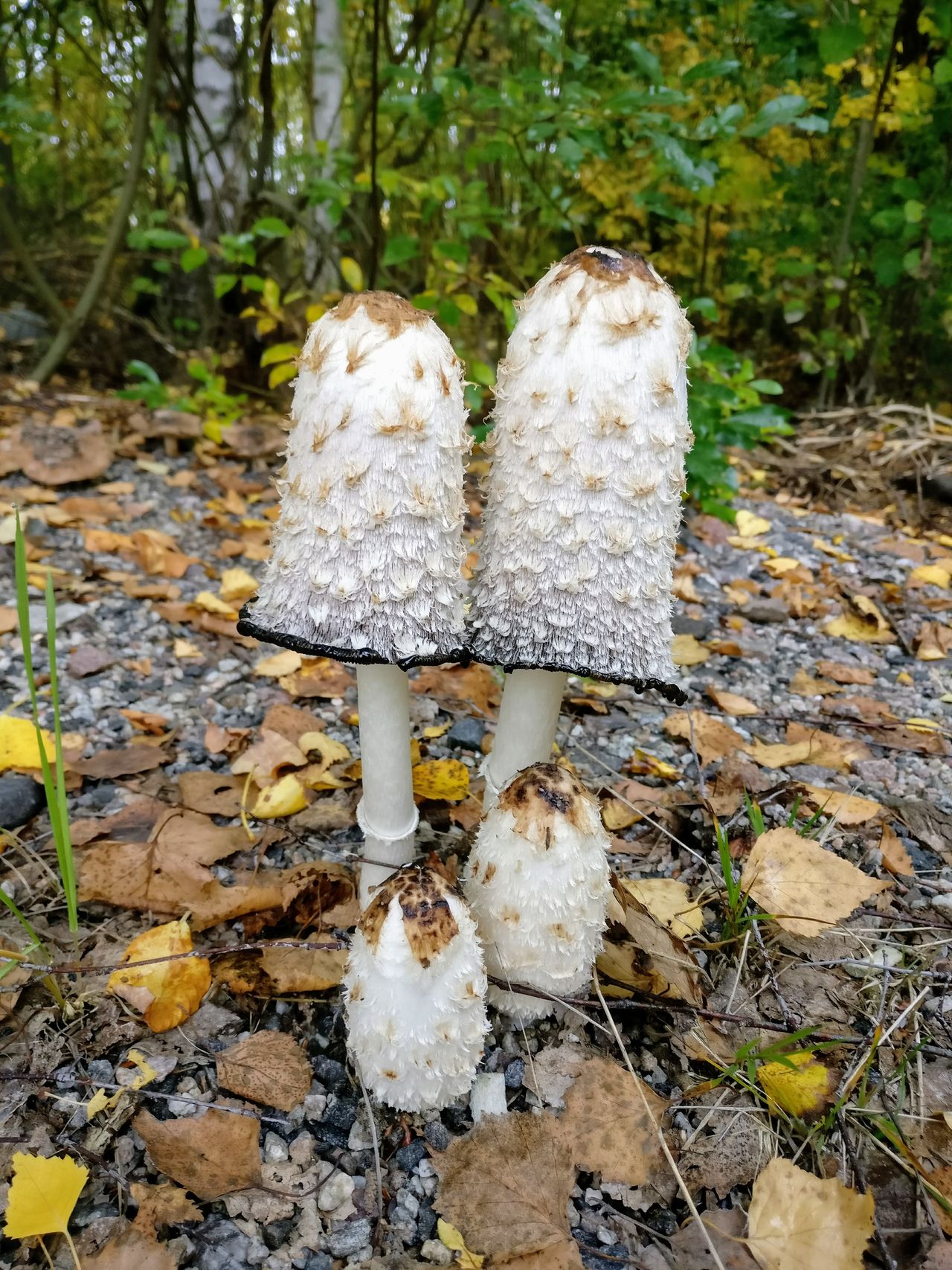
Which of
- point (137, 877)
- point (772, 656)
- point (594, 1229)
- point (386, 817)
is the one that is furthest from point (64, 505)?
point (594, 1229)

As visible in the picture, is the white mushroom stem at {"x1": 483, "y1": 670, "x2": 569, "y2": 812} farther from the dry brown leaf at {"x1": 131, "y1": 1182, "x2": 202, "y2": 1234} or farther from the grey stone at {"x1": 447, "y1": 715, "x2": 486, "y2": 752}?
the dry brown leaf at {"x1": 131, "y1": 1182, "x2": 202, "y2": 1234}

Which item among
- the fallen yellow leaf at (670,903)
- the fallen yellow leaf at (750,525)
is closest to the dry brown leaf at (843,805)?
the fallen yellow leaf at (670,903)

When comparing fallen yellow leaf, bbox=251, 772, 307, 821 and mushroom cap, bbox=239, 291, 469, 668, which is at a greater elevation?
mushroom cap, bbox=239, 291, 469, 668

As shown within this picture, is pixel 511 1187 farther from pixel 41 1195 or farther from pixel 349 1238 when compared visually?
pixel 41 1195

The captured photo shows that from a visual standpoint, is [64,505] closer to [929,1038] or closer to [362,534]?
[362,534]

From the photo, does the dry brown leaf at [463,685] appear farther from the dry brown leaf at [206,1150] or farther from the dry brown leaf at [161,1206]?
the dry brown leaf at [161,1206]

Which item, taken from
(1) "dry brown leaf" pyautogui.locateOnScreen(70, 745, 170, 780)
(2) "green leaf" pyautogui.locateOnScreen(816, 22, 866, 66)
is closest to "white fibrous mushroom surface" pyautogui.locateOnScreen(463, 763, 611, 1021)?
(1) "dry brown leaf" pyautogui.locateOnScreen(70, 745, 170, 780)
